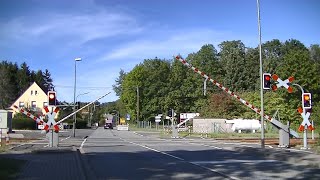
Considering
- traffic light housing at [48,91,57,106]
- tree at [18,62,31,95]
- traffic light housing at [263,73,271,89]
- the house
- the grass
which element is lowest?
the grass

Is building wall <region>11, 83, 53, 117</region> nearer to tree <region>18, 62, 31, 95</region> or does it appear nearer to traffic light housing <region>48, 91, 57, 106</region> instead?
tree <region>18, 62, 31, 95</region>

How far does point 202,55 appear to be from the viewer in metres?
114

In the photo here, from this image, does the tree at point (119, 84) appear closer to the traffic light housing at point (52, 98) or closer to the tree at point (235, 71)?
the tree at point (235, 71)

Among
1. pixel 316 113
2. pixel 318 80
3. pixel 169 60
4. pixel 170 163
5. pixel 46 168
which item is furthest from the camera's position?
pixel 169 60

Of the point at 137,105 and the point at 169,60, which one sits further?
the point at 169,60

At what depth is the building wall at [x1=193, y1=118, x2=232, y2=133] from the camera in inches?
2435

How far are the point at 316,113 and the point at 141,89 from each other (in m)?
89.8

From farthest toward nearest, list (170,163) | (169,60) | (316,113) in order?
(169,60)
(316,113)
(170,163)

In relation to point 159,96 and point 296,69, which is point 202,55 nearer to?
point 159,96

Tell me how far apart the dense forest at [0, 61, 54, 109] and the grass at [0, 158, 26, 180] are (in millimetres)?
96755

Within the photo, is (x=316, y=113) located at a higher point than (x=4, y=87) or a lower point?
lower

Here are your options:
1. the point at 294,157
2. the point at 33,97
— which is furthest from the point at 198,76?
the point at 294,157

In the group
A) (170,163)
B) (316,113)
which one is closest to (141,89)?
(316,113)

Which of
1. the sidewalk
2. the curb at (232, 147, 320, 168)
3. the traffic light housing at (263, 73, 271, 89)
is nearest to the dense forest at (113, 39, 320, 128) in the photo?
the traffic light housing at (263, 73, 271, 89)
